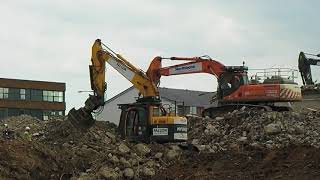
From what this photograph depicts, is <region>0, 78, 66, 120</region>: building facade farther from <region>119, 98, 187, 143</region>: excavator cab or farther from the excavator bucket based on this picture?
<region>119, 98, 187, 143</region>: excavator cab

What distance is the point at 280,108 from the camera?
2784 centimetres

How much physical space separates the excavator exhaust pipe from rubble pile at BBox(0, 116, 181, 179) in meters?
0.24

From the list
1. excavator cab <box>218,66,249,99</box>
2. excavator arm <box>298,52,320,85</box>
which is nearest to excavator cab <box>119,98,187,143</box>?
excavator cab <box>218,66,249,99</box>

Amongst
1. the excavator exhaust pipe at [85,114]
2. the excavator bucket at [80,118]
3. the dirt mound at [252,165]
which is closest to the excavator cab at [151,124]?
the excavator exhaust pipe at [85,114]

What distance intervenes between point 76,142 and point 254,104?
10.4 metres

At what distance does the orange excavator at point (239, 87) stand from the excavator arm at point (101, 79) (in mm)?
3857

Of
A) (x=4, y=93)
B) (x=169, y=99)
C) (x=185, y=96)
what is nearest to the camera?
(x=169, y=99)

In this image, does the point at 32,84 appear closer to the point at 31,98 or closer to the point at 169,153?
the point at 31,98

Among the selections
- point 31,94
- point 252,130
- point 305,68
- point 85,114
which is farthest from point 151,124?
point 31,94

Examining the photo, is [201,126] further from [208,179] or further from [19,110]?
[19,110]

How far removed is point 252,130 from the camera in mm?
23891

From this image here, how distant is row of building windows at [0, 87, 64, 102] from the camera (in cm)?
6944

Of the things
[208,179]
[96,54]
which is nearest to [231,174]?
[208,179]

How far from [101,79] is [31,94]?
51302 millimetres
